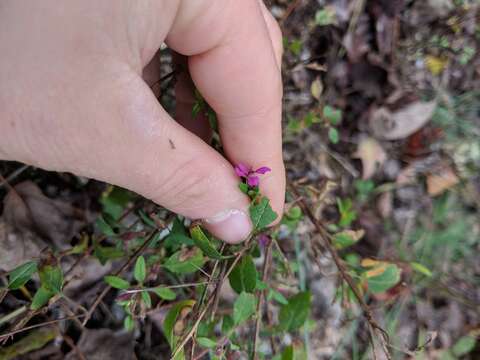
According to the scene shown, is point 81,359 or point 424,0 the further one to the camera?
point 424,0

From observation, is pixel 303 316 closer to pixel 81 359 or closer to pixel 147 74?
pixel 81 359

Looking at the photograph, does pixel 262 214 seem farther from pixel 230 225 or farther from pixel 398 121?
pixel 398 121

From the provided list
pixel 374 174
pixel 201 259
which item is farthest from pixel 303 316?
pixel 374 174

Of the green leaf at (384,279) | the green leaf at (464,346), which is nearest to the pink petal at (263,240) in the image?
the green leaf at (384,279)

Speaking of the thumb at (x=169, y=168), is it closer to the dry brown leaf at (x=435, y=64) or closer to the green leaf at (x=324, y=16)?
the green leaf at (x=324, y=16)

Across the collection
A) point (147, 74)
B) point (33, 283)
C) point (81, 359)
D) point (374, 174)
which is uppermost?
point (147, 74)

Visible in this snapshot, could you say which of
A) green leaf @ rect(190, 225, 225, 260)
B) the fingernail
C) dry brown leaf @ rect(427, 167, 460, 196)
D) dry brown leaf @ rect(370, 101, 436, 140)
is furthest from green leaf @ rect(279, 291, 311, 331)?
dry brown leaf @ rect(427, 167, 460, 196)
